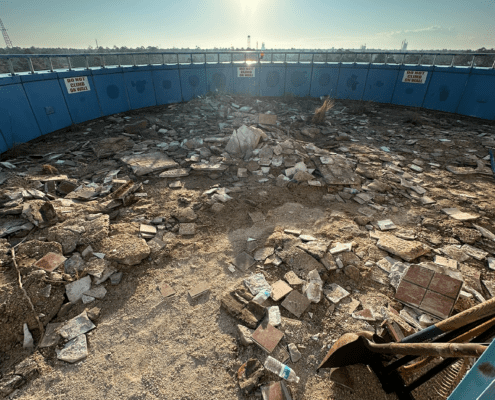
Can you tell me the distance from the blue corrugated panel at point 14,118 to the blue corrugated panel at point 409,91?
49.4ft

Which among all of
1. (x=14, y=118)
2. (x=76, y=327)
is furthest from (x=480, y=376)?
(x=14, y=118)

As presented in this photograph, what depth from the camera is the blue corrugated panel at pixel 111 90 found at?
9.83m

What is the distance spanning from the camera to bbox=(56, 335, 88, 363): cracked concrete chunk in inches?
106

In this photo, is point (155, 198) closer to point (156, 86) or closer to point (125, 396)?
point (125, 396)

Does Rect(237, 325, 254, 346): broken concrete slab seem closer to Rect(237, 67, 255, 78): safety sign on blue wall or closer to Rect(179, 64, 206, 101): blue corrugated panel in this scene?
Rect(179, 64, 206, 101): blue corrugated panel

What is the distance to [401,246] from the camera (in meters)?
4.09

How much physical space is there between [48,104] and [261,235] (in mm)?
8501

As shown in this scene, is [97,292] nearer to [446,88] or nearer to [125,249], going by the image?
[125,249]

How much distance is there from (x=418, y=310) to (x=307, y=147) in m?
5.02

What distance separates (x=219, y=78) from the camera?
1366 cm

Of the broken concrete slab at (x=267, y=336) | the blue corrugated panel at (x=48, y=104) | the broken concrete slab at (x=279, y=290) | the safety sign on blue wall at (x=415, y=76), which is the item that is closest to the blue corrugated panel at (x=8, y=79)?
the blue corrugated panel at (x=48, y=104)

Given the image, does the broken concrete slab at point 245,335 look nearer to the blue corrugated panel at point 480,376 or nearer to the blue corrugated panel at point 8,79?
the blue corrugated panel at point 480,376

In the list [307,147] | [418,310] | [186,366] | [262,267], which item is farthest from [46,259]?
[307,147]

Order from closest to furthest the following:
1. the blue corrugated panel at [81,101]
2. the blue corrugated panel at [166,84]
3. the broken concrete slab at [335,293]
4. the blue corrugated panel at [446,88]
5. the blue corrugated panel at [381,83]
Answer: the broken concrete slab at [335,293]
the blue corrugated panel at [81,101]
the blue corrugated panel at [446,88]
the blue corrugated panel at [166,84]
the blue corrugated panel at [381,83]
